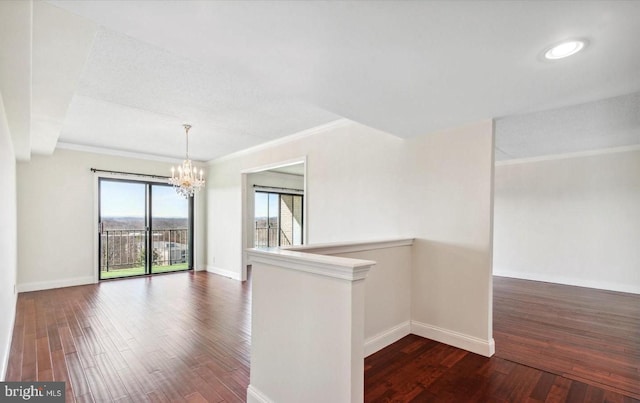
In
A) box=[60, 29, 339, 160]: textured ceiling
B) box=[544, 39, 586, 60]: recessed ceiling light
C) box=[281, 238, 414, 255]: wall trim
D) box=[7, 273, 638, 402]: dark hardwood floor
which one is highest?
box=[60, 29, 339, 160]: textured ceiling

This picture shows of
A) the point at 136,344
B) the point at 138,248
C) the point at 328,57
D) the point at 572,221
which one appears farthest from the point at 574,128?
the point at 138,248

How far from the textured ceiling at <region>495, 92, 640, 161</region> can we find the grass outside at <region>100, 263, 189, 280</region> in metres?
7.06

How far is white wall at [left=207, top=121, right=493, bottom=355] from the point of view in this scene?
111 inches

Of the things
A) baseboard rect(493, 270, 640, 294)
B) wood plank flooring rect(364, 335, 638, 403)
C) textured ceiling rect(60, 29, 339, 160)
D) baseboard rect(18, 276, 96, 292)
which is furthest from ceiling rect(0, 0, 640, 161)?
baseboard rect(493, 270, 640, 294)

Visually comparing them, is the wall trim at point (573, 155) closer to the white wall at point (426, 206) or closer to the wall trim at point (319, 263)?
the white wall at point (426, 206)

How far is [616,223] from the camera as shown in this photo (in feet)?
17.0

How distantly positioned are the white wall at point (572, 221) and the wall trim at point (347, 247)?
4632 mm

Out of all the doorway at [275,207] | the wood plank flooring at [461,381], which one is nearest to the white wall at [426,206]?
the wood plank flooring at [461,381]

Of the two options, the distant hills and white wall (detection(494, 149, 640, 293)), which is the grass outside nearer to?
the distant hills

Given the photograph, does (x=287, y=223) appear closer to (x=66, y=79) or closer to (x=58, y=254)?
(x=58, y=254)

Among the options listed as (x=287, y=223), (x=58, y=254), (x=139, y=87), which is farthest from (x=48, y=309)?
(x=287, y=223)

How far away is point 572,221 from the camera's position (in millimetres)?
5621

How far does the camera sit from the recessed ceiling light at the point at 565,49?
1574mm

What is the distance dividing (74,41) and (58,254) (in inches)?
205
